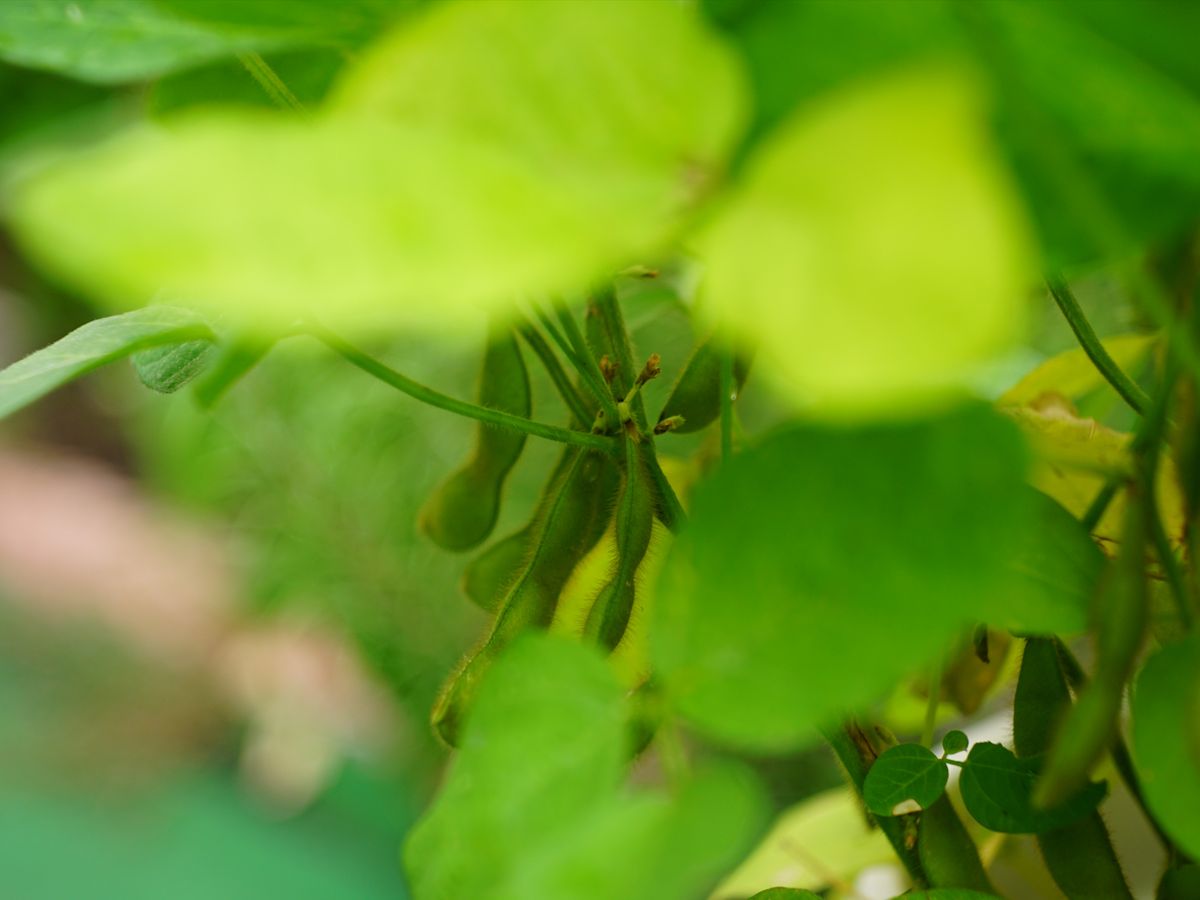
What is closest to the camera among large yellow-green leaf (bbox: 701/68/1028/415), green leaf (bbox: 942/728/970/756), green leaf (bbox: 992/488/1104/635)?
large yellow-green leaf (bbox: 701/68/1028/415)

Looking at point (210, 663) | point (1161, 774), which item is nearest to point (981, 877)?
point (1161, 774)

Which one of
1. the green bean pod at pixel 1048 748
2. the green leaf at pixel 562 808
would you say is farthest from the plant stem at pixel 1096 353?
the green leaf at pixel 562 808

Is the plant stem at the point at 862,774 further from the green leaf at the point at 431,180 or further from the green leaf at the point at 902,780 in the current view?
the green leaf at the point at 431,180

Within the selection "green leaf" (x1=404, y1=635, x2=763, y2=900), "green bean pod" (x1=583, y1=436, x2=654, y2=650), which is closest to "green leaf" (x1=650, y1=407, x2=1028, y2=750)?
"green leaf" (x1=404, y1=635, x2=763, y2=900)

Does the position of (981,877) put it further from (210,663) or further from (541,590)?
(210,663)

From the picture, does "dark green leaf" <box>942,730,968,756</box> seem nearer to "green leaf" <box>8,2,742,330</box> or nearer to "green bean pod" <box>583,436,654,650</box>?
"green bean pod" <box>583,436,654,650</box>

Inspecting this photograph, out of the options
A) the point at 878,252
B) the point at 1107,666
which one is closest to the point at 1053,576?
the point at 1107,666

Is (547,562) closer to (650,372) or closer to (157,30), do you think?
(650,372)
